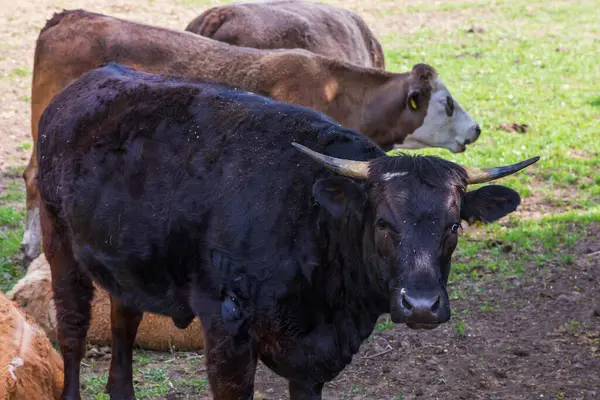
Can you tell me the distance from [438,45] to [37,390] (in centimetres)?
1294

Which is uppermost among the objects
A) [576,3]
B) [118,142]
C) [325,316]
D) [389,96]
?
[118,142]

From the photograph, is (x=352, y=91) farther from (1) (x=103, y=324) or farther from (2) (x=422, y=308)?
(2) (x=422, y=308)

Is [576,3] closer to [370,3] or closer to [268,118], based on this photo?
[370,3]

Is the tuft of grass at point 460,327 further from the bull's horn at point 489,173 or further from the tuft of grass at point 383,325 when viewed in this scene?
the bull's horn at point 489,173

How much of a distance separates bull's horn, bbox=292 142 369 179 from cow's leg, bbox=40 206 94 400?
2007 millimetres

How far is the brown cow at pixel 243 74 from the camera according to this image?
27.4ft

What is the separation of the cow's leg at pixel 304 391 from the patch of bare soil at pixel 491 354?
2.94 feet

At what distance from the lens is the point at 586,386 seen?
5.78m

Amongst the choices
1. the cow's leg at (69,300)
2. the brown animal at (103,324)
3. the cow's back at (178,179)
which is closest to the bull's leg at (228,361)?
the cow's back at (178,179)

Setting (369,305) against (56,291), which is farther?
(56,291)

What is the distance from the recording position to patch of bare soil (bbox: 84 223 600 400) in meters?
5.82

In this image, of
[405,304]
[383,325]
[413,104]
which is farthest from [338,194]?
[413,104]

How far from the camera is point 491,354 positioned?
6.29 m

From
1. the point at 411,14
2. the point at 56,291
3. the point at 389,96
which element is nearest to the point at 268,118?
the point at 56,291
